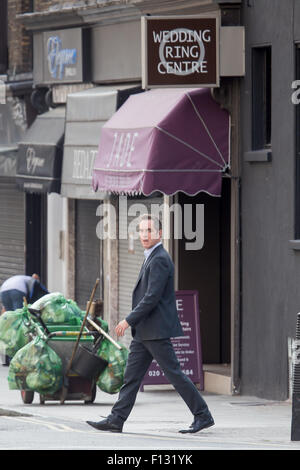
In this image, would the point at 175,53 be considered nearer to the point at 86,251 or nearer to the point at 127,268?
the point at 127,268

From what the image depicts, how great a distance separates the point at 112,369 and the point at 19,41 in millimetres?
10649

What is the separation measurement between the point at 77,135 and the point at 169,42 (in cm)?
455

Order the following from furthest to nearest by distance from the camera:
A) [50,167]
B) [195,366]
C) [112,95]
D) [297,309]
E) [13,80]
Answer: [13,80] → [50,167] → [112,95] → [195,366] → [297,309]

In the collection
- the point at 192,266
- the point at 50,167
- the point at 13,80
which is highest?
the point at 13,80

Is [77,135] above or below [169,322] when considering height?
above

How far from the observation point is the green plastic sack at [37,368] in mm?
15188

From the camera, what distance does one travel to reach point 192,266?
18562mm

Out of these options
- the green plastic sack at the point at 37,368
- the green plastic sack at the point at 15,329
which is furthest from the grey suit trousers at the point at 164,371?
the green plastic sack at the point at 15,329

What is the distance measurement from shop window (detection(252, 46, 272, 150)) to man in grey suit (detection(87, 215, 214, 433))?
4.80m

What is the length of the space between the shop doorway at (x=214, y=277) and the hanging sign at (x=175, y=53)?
7.71ft
